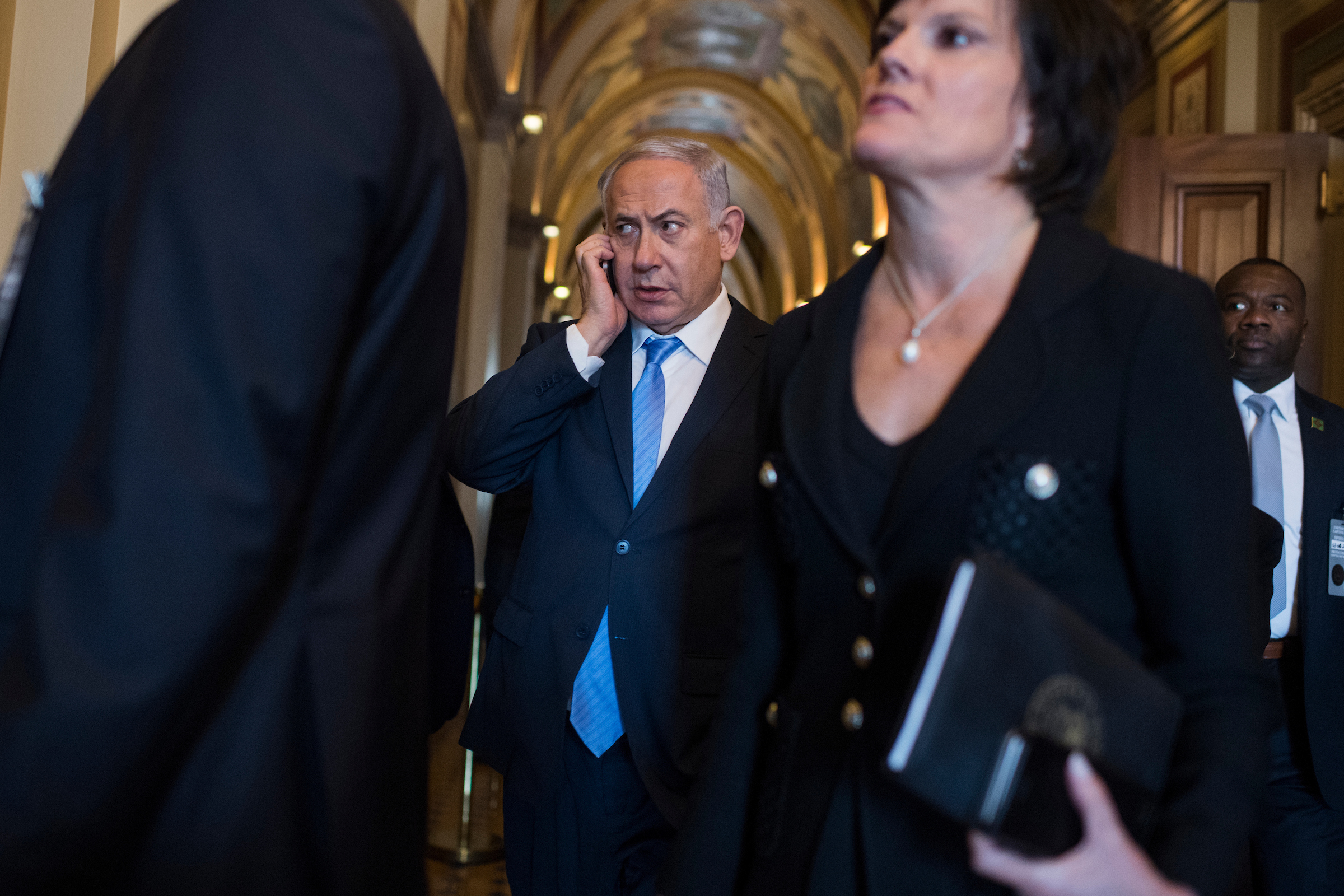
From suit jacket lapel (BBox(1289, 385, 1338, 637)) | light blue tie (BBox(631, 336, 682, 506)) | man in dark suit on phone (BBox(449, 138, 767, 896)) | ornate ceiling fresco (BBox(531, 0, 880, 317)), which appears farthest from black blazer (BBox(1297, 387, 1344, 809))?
ornate ceiling fresco (BBox(531, 0, 880, 317))

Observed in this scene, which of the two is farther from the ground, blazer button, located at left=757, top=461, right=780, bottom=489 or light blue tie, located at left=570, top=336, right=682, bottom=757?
blazer button, located at left=757, top=461, right=780, bottom=489

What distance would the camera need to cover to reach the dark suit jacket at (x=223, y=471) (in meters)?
0.99

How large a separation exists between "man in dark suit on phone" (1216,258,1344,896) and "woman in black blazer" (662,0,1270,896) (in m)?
2.21

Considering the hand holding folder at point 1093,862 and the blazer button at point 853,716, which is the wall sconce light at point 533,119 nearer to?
the blazer button at point 853,716

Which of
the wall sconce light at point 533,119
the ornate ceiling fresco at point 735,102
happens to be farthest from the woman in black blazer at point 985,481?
the ornate ceiling fresco at point 735,102

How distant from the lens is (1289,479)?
3811mm

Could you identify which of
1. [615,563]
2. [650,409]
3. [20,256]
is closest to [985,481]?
[20,256]

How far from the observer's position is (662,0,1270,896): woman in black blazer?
3.87ft

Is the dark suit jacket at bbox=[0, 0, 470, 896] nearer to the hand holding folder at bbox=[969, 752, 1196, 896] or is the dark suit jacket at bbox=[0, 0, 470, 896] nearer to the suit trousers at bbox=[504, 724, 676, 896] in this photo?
the hand holding folder at bbox=[969, 752, 1196, 896]

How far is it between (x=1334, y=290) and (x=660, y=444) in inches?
210

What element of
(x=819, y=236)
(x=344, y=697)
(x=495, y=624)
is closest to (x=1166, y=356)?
(x=344, y=697)

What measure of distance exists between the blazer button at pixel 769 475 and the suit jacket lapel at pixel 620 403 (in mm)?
1091

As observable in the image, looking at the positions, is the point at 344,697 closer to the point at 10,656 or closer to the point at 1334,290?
the point at 10,656

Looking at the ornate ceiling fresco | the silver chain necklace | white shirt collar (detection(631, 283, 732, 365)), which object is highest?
the ornate ceiling fresco
